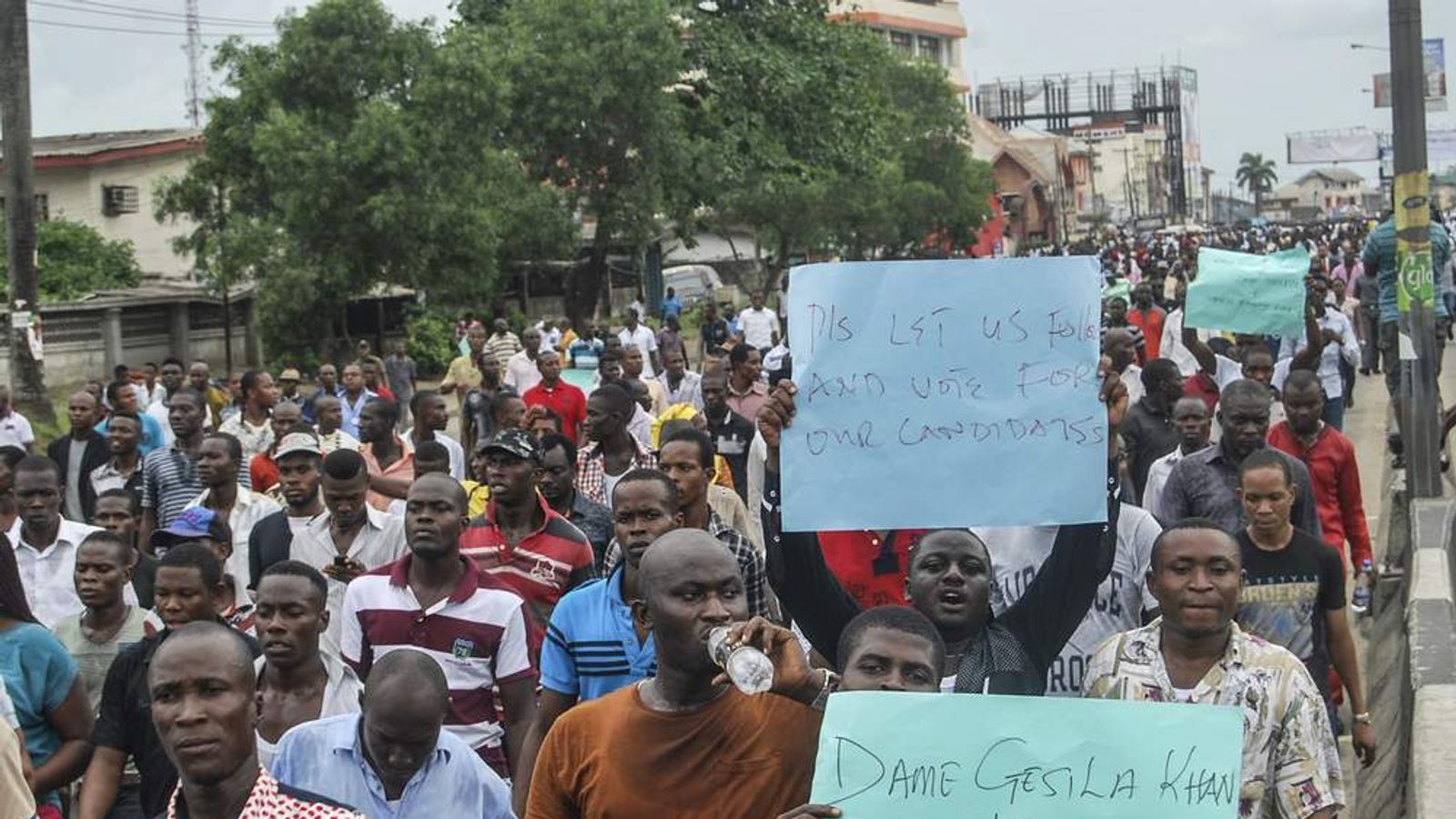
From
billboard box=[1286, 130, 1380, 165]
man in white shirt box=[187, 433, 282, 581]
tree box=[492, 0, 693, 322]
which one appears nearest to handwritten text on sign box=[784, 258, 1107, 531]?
man in white shirt box=[187, 433, 282, 581]

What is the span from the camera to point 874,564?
6.30 meters

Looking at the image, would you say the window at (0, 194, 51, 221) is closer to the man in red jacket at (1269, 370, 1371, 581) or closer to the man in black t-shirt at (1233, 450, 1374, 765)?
the man in red jacket at (1269, 370, 1371, 581)

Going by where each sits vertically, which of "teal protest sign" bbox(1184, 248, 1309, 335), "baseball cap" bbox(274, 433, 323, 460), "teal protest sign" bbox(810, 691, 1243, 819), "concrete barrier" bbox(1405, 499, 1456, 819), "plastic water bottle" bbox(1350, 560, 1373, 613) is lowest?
"plastic water bottle" bbox(1350, 560, 1373, 613)

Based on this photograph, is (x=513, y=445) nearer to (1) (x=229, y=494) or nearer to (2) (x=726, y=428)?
(1) (x=229, y=494)

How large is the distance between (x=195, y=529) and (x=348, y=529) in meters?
0.75

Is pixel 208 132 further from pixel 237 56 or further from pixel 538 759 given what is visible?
pixel 538 759

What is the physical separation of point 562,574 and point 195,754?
9.45ft

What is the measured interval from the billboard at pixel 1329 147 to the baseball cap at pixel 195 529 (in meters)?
119

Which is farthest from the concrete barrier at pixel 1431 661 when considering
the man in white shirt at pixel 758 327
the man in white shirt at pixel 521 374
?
the man in white shirt at pixel 758 327

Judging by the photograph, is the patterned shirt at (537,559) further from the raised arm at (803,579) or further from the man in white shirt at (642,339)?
the man in white shirt at (642,339)

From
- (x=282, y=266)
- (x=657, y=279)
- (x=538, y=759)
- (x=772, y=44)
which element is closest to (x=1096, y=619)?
(x=538, y=759)

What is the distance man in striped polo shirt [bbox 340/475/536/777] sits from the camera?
559cm

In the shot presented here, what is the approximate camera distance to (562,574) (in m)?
6.68

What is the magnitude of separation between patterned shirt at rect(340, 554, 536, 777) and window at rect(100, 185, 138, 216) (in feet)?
114
